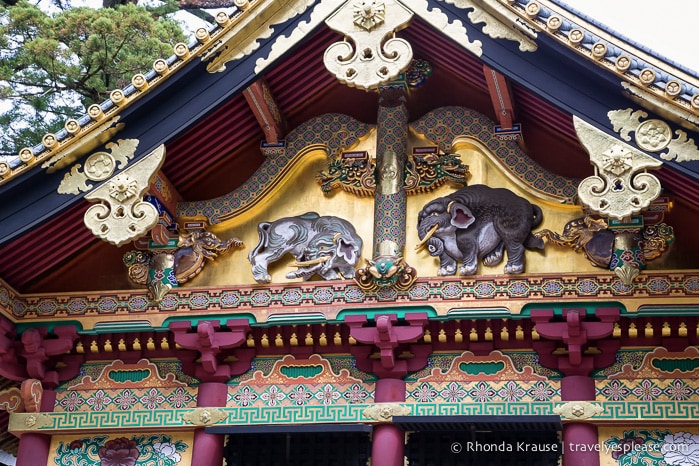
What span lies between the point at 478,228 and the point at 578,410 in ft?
6.43

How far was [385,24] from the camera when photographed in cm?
1181

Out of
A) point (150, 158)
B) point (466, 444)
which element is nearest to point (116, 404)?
point (150, 158)

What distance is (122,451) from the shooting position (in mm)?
12172

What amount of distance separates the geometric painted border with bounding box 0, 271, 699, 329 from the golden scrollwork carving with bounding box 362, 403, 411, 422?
918mm

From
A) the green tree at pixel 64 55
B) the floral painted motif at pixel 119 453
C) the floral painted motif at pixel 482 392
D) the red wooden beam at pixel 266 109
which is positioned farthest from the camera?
the green tree at pixel 64 55

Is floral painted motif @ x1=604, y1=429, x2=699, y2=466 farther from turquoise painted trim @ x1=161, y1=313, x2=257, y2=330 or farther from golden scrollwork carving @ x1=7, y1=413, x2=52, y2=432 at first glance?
golden scrollwork carving @ x1=7, y1=413, x2=52, y2=432

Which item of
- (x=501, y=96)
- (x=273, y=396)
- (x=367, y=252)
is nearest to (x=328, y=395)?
(x=273, y=396)

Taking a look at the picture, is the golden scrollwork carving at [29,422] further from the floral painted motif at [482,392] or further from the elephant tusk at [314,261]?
the floral painted motif at [482,392]

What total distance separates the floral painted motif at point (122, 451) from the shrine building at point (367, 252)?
2 centimetres

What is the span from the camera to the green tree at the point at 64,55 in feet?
58.0

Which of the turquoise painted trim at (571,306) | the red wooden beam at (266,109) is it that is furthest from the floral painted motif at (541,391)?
the red wooden beam at (266,109)

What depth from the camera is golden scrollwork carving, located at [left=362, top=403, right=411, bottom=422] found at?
1159 cm

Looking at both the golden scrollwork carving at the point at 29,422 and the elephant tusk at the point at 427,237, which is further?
the golden scrollwork carving at the point at 29,422

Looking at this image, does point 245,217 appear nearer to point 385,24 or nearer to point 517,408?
point 385,24
